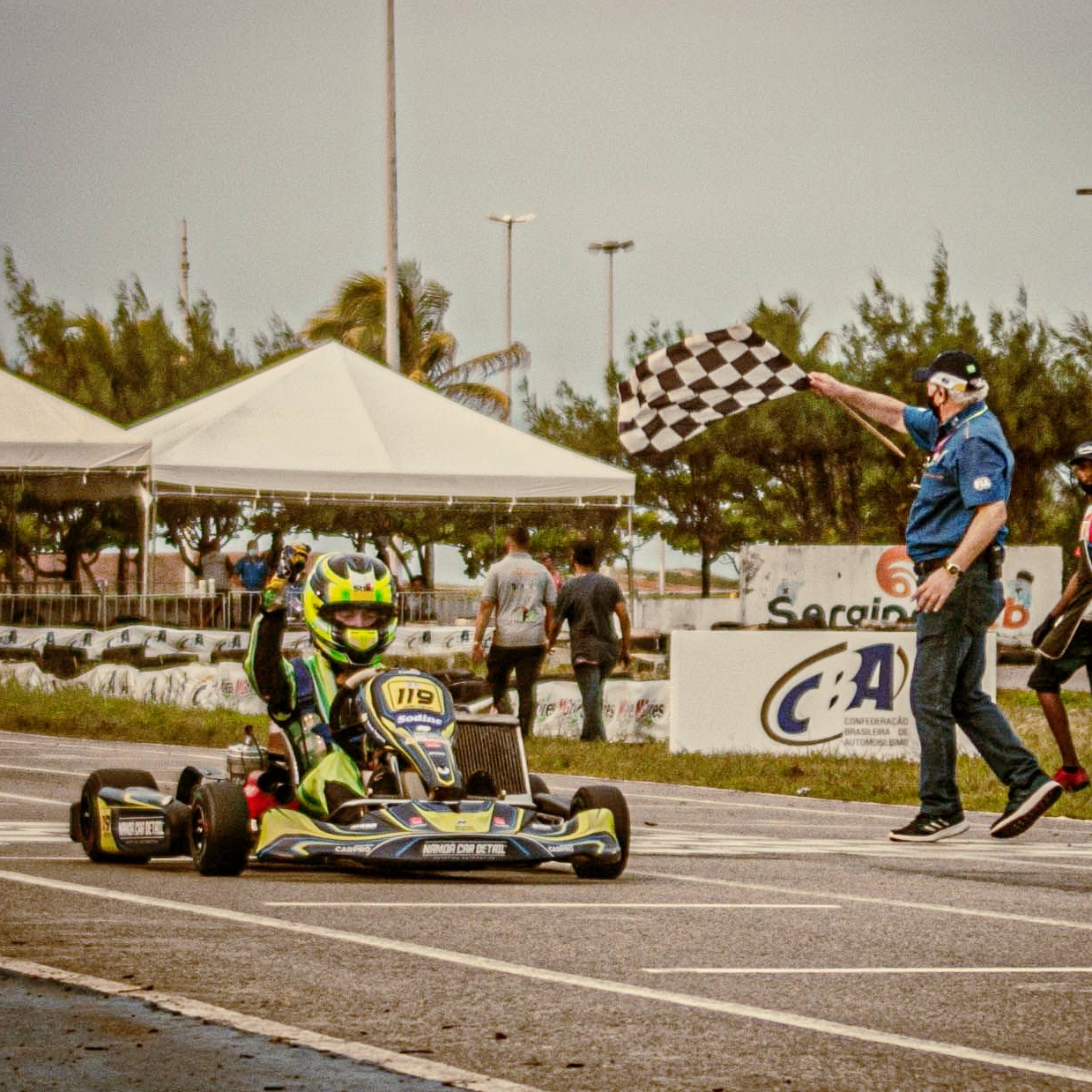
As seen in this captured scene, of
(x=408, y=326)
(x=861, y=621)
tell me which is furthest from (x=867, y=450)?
(x=861, y=621)

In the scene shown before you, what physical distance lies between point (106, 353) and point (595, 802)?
3953 centimetres

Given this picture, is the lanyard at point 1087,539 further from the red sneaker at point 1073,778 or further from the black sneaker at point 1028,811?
the black sneaker at point 1028,811

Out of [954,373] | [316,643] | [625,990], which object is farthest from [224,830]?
[954,373]

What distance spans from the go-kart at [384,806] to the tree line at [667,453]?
2322 centimetres

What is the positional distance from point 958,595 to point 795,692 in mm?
6506

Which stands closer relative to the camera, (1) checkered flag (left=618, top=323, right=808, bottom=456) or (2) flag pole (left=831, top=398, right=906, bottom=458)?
(2) flag pole (left=831, top=398, right=906, bottom=458)

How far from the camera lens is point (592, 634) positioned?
16281 millimetres

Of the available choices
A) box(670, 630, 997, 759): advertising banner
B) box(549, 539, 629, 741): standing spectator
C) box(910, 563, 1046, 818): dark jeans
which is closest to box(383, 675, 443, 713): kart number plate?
box(910, 563, 1046, 818): dark jeans

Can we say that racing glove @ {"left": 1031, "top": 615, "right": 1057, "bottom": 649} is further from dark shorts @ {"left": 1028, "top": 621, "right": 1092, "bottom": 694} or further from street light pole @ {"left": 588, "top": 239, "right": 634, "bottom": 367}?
street light pole @ {"left": 588, "top": 239, "right": 634, "bottom": 367}

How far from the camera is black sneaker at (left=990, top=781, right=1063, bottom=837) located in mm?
8109

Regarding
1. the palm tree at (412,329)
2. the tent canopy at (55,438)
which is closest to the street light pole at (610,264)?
the palm tree at (412,329)

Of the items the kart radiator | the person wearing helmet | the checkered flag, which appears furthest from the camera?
the checkered flag

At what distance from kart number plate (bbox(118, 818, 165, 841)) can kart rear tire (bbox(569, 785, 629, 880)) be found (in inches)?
58.0

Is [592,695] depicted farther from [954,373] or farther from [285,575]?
[285,575]
